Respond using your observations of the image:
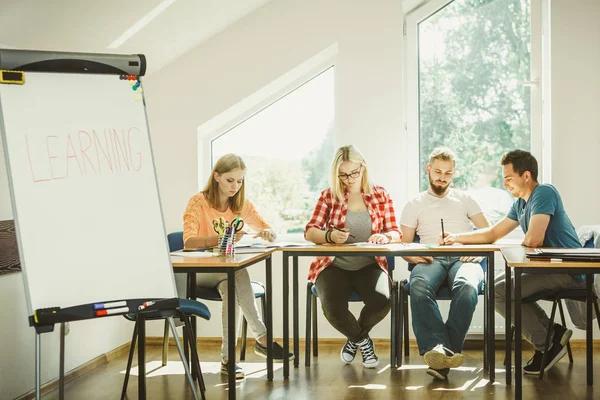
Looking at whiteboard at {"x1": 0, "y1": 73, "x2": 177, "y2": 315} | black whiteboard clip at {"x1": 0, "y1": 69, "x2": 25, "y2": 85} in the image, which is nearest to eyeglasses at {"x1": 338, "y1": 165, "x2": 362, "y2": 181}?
whiteboard at {"x1": 0, "y1": 73, "x2": 177, "y2": 315}

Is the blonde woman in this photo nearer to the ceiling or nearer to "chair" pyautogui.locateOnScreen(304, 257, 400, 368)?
"chair" pyautogui.locateOnScreen(304, 257, 400, 368)

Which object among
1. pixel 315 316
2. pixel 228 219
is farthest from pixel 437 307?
pixel 228 219

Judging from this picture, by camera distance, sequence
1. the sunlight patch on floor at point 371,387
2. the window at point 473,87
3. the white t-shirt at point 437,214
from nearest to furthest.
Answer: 1. the sunlight patch on floor at point 371,387
2. the white t-shirt at point 437,214
3. the window at point 473,87

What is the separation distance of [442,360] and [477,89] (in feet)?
7.02

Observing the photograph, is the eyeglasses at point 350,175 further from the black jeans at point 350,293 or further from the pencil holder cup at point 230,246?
the pencil holder cup at point 230,246

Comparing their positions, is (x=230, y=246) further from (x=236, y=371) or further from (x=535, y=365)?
(x=535, y=365)

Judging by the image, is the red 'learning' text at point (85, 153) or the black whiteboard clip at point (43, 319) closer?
the black whiteboard clip at point (43, 319)

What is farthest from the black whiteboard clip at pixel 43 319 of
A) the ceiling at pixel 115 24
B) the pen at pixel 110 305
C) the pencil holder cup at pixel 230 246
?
the ceiling at pixel 115 24

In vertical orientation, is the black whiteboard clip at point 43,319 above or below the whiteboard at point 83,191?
below

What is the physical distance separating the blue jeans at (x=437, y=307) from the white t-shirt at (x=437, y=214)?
0.97 ft

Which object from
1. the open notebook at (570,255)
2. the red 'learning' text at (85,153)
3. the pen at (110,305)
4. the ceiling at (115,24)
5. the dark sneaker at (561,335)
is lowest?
the dark sneaker at (561,335)

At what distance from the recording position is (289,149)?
5137 mm

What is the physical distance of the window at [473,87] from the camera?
487 cm

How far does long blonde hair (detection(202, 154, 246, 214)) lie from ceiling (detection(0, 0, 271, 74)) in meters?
0.92
